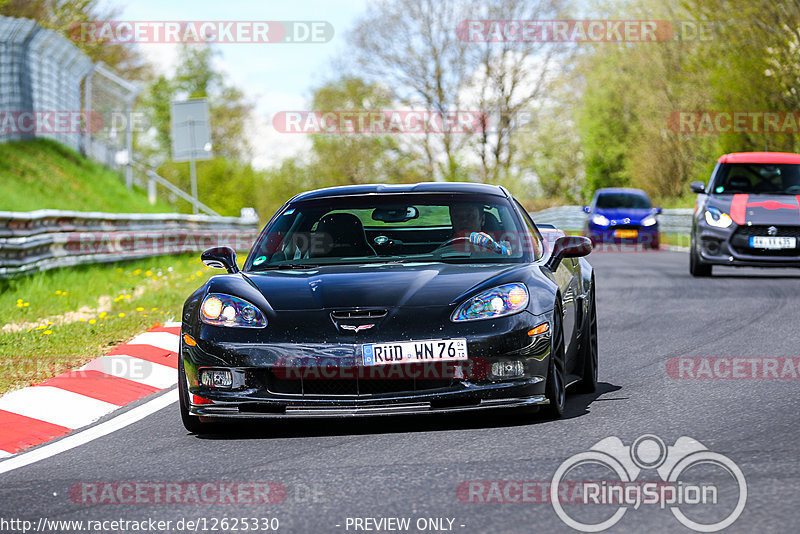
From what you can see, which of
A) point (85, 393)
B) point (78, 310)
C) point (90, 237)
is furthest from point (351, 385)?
point (90, 237)

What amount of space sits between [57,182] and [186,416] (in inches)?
987

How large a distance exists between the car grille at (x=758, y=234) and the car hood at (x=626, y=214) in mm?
13299

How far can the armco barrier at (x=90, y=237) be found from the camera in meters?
15.2

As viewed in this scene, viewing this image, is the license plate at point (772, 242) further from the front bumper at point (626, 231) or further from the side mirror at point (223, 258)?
the front bumper at point (626, 231)

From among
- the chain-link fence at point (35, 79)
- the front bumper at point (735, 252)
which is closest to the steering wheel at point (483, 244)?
the front bumper at point (735, 252)

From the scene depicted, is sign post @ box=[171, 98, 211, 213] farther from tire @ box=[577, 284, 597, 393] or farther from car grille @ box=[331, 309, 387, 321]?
car grille @ box=[331, 309, 387, 321]

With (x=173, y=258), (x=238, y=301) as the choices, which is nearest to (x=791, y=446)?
(x=238, y=301)

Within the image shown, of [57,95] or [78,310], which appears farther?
[57,95]

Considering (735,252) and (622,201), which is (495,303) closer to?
(735,252)

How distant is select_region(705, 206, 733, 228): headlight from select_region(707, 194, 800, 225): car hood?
58 mm

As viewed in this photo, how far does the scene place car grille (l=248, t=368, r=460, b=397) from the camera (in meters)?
6.11

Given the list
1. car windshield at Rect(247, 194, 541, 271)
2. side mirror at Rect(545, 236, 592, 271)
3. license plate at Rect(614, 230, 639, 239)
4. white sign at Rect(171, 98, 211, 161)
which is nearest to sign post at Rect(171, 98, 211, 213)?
white sign at Rect(171, 98, 211, 161)

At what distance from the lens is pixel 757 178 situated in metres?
18.2

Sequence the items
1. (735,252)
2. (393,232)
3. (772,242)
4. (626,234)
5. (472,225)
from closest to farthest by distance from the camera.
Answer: (472,225) < (393,232) < (772,242) < (735,252) < (626,234)
